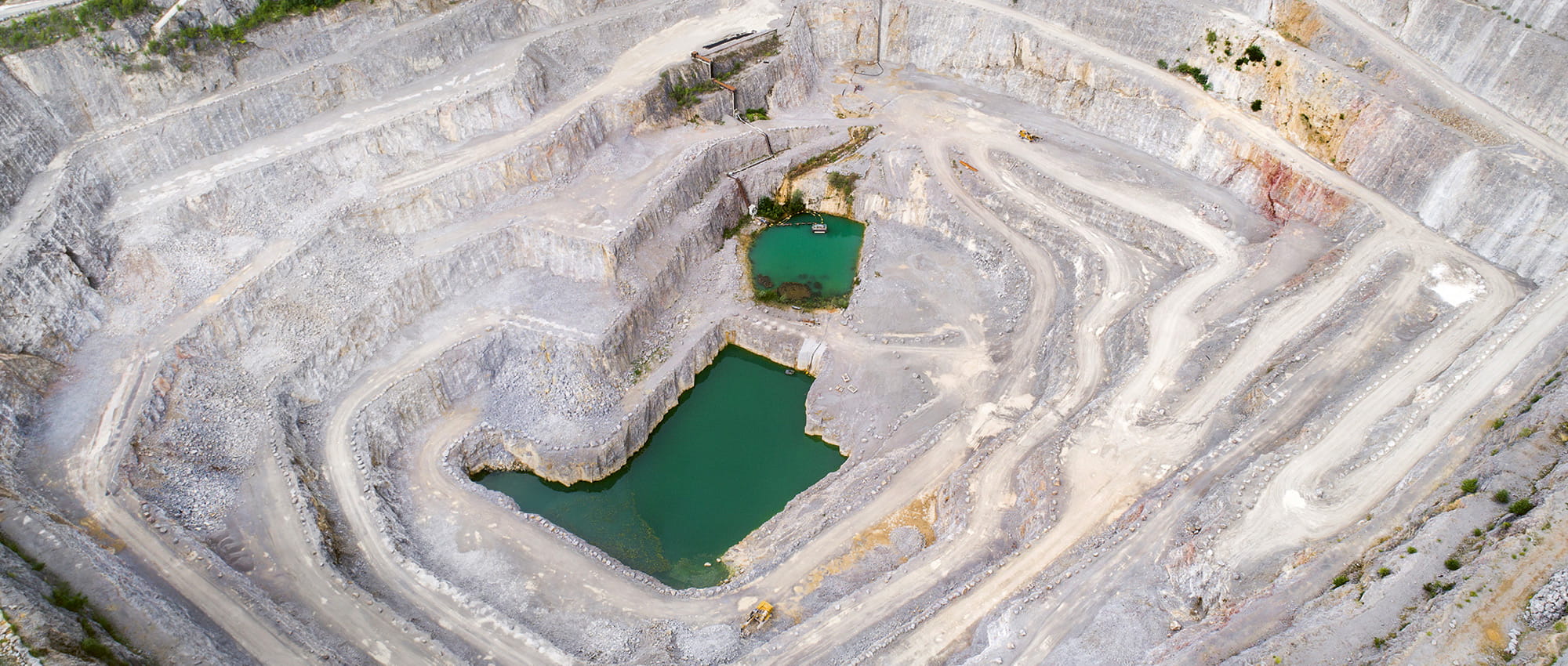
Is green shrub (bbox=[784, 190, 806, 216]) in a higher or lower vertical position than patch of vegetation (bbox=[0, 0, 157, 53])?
lower

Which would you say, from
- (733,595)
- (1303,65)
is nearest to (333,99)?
(733,595)

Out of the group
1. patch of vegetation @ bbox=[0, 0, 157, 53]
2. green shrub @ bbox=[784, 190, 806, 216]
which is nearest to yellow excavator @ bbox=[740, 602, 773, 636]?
green shrub @ bbox=[784, 190, 806, 216]

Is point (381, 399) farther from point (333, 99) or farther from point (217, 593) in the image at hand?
point (333, 99)

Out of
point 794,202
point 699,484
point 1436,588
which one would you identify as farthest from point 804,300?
point 1436,588

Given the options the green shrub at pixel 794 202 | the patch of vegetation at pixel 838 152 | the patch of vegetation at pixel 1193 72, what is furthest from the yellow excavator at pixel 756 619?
the patch of vegetation at pixel 1193 72

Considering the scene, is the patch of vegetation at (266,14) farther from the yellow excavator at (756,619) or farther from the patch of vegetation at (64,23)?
the yellow excavator at (756,619)

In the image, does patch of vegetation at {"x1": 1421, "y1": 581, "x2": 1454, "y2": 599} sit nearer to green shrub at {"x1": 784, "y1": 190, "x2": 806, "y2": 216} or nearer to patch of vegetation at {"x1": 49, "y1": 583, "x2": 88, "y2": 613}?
patch of vegetation at {"x1": 49, "y1": 583, "x2": 88, "y2": 613}
